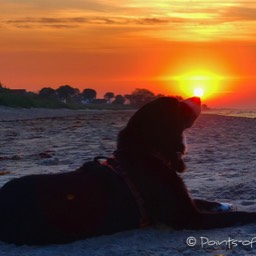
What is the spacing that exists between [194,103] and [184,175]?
101 inches

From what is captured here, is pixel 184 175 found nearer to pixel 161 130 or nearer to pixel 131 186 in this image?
pixel 161 130

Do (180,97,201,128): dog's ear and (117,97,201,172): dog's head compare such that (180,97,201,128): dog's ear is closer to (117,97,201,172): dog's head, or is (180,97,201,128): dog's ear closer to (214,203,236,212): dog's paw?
(117,97,201,172): dog's head

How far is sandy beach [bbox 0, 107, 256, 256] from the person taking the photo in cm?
432

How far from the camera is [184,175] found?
24.0ft

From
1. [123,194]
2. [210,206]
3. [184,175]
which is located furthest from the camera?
[184,175]

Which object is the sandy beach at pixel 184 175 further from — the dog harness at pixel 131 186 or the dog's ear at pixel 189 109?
the dog's ear at pixel 189 109

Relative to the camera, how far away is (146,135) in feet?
15.5

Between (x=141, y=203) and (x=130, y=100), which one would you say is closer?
(x=141, y=203)

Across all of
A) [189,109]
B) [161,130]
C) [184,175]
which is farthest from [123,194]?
[184,175]

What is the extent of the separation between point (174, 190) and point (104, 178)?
21.6 inches

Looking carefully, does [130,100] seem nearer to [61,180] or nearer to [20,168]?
[20,168]

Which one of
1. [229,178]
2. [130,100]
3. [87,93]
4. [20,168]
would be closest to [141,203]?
[229,178]

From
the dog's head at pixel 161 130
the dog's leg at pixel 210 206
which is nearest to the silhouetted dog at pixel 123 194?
the dog's head at pixel 161 130

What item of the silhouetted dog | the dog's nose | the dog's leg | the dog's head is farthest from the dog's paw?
the dog's nose
